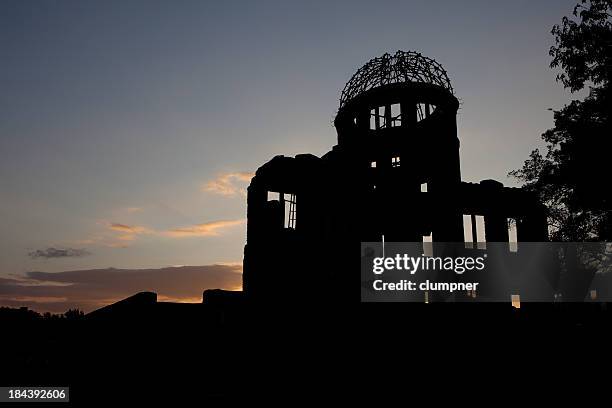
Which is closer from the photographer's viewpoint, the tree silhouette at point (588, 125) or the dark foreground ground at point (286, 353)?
the dark foreground ground at point (286, 353)

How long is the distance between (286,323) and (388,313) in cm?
373

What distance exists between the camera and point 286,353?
14.2 m

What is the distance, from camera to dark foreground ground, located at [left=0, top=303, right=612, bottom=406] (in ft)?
38.6

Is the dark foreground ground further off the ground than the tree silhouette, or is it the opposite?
the tree silhouette

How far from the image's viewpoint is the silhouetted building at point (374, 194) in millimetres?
20688

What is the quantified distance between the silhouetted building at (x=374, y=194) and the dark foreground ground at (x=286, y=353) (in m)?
4.73

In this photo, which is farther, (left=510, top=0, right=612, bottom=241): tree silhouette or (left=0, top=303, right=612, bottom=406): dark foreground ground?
(left=510, top=0, right=612, bottom=241): tree silhouette

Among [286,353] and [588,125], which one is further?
[588,125]

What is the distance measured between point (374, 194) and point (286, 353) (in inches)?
490

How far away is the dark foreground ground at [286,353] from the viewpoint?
1177 cm

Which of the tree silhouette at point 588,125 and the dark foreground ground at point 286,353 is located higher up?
the tree silhouette at point 588,125

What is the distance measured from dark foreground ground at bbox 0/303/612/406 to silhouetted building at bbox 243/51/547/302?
4.73 m

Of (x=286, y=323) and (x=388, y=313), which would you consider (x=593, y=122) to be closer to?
(x=388, y=313)

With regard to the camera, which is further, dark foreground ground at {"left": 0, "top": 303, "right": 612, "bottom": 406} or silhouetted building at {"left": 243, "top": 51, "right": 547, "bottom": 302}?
silhouetted building at {"left": 243, "top": 51, "right": 547, "bottom": 302}
